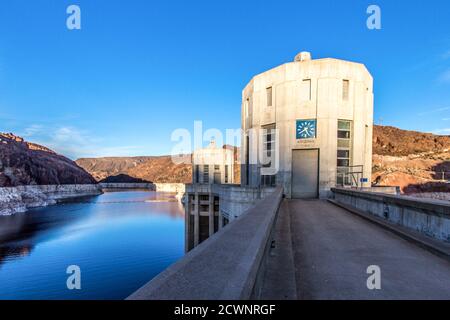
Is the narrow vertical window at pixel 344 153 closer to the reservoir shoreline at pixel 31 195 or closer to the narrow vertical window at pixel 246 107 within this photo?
the narrow vertical window at pixel 246 107

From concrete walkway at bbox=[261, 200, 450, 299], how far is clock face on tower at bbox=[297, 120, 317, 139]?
9263mm

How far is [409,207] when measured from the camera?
22.7ft

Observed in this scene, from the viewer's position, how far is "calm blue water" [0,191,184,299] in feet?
90.5

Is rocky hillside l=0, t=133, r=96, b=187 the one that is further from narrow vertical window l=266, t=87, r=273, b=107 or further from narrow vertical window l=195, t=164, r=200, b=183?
narrow vertical window l=266, t=87, r=273, b=107

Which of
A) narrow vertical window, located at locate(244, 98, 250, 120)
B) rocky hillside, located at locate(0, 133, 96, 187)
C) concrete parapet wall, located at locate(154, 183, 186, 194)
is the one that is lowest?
concrete parapet wall, located at locate(154, 183, 186, 194)

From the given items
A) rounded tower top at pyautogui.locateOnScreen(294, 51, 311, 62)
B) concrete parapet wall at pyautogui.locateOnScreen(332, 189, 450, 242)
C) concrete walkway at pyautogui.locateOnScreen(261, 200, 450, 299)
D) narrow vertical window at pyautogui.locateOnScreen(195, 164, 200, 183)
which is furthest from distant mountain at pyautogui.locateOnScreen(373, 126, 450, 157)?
concrete walkway at pyautogui.locateOnScreen(261, 200, 450, 299)

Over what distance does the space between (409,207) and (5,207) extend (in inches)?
4110

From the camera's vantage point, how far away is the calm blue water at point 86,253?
27.6 meters

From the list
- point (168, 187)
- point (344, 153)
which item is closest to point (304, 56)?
point (344, 153)

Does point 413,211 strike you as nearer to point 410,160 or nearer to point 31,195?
point 410,160

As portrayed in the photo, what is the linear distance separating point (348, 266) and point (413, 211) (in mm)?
4099

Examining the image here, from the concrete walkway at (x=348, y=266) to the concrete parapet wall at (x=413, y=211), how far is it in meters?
0.72
